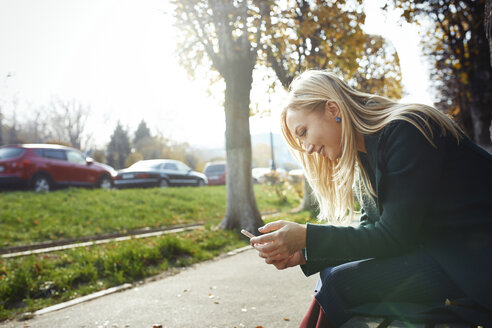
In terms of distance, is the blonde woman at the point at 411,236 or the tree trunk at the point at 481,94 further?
the tree trunk at the point at 481,94

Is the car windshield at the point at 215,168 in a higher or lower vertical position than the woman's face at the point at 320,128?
lower

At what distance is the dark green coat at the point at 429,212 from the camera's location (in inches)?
57.4

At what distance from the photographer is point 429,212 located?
5.12ft

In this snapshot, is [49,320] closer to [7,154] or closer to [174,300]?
[174,300]

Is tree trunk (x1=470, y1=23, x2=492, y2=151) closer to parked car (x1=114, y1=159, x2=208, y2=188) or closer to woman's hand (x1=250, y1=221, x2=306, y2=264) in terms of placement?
parked car (x1=114, y1=159, x2=208, y2=188)

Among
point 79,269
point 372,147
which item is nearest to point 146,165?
point 79,269

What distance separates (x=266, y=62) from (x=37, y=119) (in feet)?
166

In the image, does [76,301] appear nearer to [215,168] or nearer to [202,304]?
[202,304]

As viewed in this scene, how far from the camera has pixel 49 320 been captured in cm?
362

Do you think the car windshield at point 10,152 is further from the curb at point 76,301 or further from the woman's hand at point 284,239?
the woman's hand at point 284,239

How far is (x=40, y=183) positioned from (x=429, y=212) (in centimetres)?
1260

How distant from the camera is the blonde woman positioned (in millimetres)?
→ 1465

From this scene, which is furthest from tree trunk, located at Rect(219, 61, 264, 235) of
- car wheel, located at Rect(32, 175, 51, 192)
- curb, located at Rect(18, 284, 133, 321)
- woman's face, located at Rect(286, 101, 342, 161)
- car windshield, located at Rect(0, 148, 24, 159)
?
car windshield, located at Rect(0, 148, 24, 159)

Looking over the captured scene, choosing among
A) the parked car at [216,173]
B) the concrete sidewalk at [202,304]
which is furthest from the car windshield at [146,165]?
the concrete sidewalk at [202,304]
